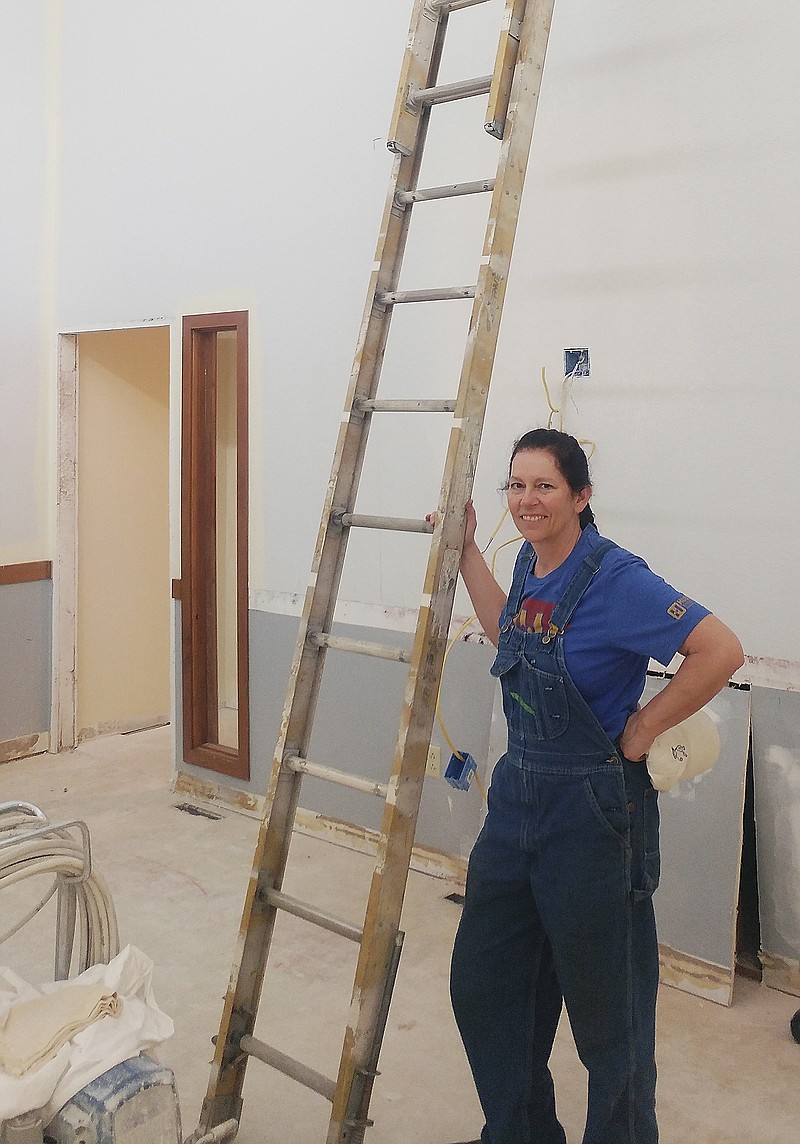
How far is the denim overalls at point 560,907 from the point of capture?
172 centimetres

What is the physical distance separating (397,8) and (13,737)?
11.7ft

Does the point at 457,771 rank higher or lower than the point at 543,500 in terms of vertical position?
lower

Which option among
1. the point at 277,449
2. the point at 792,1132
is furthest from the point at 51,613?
the point at 792,1132

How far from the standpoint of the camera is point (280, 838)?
2.13 m

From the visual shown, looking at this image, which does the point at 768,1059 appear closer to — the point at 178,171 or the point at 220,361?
the point at 178,171

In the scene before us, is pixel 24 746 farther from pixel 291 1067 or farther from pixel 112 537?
pixel 291 1067

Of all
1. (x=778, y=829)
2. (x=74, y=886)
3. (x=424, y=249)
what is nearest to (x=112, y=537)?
(x=424, y=249)

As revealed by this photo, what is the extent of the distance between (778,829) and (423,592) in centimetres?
147

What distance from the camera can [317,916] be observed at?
2.00 m

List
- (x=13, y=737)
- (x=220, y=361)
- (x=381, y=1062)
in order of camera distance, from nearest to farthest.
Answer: (x=381, y=1062), (x=13, y=737), (x=220, y=361)

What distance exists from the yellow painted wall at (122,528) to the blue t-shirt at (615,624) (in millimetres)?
3567

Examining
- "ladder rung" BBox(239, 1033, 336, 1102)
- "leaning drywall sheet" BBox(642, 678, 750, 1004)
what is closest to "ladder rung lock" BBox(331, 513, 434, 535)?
"ladder rung" BBox(239, 1033, 336, 1102)

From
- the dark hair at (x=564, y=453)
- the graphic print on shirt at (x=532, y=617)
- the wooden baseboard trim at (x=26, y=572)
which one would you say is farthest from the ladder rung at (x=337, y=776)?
the wooden baseboard trim at (x=26, y=572)

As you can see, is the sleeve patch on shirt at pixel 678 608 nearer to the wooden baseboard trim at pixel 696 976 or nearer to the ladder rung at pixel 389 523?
the ladder rung at pixel 389 523
